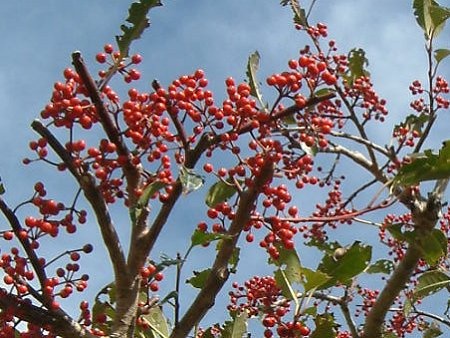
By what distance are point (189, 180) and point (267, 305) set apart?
162cm

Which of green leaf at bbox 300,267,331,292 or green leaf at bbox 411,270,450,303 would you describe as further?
green leaf at bbox 411,270,450,303

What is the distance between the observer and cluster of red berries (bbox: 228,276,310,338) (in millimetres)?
2967

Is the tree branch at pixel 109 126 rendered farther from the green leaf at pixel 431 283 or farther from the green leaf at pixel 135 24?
the green leaf at pixel 431 283

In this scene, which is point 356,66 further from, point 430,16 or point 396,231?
point 396,231

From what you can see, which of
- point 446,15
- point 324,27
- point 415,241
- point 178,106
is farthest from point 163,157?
point 324,27

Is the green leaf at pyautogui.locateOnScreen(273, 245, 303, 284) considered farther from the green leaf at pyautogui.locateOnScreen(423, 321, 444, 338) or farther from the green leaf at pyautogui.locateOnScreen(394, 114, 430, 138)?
the green leaf at pyautogui.locateOnScreen(394, 114, 430, 138)

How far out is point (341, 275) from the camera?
314cm

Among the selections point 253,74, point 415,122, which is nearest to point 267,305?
point 253,74

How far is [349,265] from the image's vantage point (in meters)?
3.14

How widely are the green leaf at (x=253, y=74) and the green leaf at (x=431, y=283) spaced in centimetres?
230

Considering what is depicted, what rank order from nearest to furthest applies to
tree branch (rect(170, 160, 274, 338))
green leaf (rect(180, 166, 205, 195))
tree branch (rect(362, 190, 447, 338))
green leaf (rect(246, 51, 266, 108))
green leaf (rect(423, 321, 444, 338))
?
green leaf (rect(180, 166, 205, 195)), tree branch (rect(170, 160, 274, 338)), green leaf (rect(246, 51, 266, 108)), tree branch (rect(362, 190, 447, 338)), green leaf (rect(423, 321, 444, 338))

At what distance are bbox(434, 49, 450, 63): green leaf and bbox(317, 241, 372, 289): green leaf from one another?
9.11ft

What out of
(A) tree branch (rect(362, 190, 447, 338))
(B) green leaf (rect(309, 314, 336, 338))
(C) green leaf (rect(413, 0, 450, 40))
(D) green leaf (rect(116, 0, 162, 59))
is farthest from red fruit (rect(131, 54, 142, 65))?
(C) green leaf (rect(413, 0, 450, 40))

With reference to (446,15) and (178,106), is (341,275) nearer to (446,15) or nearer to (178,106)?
(178,106)
